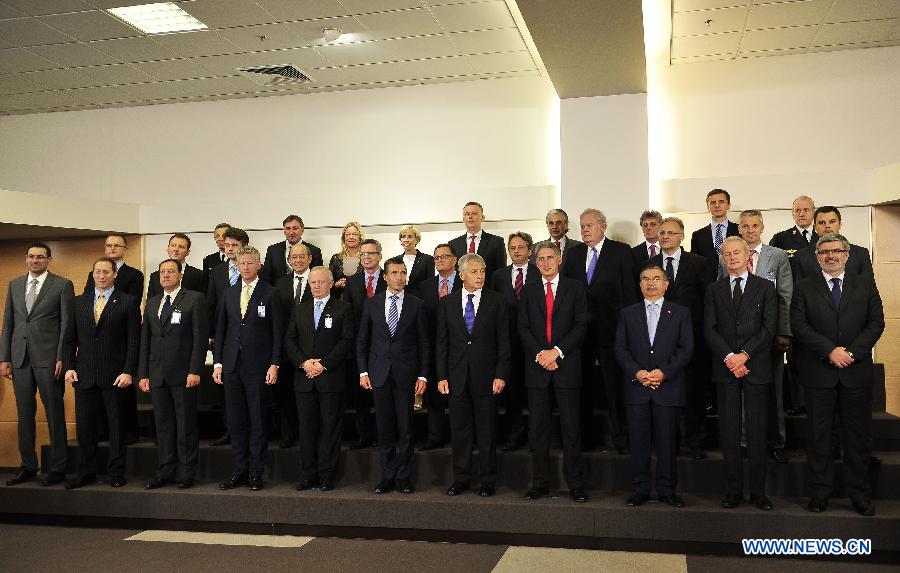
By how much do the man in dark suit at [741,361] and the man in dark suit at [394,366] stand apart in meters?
1.85

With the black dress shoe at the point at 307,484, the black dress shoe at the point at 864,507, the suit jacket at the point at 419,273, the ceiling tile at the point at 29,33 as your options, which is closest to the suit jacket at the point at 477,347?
the suit jacket at the point at 419,273

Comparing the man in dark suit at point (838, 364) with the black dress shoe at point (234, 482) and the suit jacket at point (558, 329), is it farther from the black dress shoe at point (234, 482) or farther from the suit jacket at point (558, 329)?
the black dress shoe at point (234, 482)

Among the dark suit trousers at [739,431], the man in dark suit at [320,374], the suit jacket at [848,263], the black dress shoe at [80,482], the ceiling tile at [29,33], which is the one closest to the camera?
the dark suit trousers at [739,431]

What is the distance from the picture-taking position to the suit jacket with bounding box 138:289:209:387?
5457mm

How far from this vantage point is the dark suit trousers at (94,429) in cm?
561

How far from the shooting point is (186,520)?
5258mm

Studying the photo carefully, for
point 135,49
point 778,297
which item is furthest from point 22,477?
point 778,297

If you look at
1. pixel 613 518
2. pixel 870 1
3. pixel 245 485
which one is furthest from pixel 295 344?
pixel 870 1

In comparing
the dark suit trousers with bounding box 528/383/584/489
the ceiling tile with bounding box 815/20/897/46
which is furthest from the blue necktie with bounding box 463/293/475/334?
the ceiling tile with bounding box 815/20/897/46

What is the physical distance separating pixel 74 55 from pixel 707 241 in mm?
5681

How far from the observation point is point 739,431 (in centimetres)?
454

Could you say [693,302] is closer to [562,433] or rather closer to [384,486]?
[562,433]

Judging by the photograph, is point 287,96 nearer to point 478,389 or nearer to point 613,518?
point 478,389

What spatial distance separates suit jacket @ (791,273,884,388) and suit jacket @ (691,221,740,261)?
1.13m
